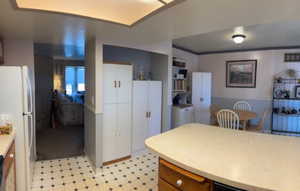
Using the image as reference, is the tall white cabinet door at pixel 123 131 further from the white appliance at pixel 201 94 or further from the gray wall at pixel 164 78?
the white appliance at pixel 201 94

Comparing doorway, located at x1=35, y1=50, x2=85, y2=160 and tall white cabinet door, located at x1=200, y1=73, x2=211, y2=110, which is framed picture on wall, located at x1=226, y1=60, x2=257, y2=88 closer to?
tall white cabinet door, located at x1=200, y1=73, x2=211, y2=110

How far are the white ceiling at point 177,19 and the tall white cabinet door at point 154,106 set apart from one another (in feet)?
4.23

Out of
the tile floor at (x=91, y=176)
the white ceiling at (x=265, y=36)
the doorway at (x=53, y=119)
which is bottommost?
the tile floor at (x=91, y=176)

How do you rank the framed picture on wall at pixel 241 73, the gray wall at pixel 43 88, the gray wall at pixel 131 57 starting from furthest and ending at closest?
the gray wall at pixel 43 88 → the framed picture on wall at pixel 241 73 → the gray wall at pixel 131 57

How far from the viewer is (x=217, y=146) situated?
5.08ft

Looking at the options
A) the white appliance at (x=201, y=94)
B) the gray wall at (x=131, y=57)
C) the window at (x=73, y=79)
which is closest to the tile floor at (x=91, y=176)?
the gray wall at (x=131, y=57)

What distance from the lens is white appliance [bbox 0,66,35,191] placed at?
82.9 inches

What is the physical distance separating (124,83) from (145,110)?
2.44ft

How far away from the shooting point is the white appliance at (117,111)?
3.19m

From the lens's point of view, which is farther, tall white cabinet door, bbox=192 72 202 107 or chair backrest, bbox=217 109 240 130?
tall white cabinet door, bbox=192 72 202 107

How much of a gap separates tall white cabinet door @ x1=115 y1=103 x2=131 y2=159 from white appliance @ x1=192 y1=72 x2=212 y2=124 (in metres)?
2.59

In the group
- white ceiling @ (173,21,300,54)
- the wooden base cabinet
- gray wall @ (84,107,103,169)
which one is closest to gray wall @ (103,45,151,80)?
white ceiling @ (173,21,300,54)

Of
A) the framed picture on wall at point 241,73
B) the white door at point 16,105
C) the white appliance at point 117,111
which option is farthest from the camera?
the framed picture on wall at point 241,73

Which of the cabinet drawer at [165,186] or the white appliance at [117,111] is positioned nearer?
the cabinet drawer at [165,186]
